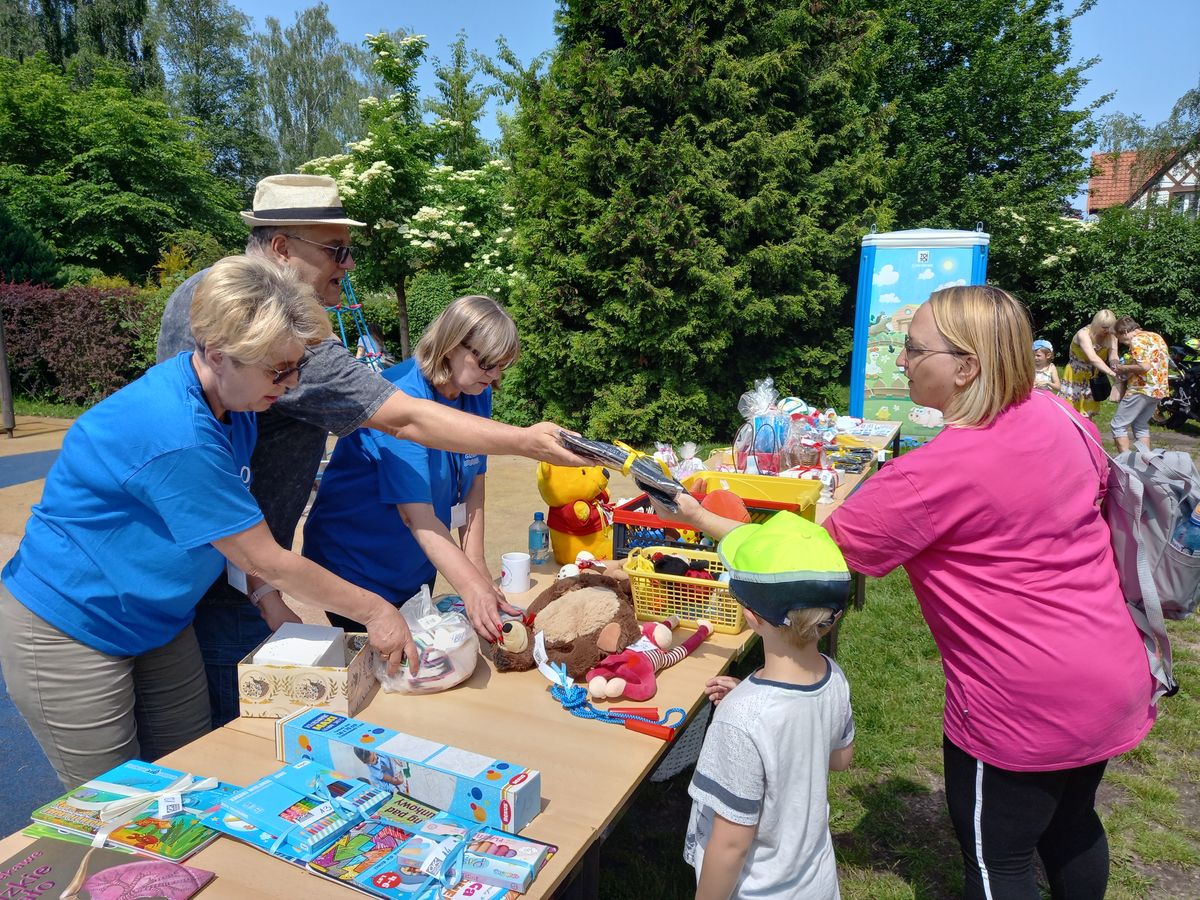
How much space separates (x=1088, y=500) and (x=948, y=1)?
17.8 m

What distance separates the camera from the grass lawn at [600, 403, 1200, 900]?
2848 millimetres

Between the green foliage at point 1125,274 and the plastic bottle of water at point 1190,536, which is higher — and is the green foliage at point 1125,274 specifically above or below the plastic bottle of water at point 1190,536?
above

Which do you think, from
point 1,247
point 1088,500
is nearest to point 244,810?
point 1088,500

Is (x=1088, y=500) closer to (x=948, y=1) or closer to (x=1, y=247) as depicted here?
(x=948, y=1)

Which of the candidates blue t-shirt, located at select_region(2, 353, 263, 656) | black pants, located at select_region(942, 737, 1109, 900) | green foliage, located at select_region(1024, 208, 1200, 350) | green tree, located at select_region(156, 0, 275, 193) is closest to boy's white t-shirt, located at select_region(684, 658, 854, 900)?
black pants, located at select_region(942, 737, 1109, 900)

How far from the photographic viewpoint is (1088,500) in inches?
70.8

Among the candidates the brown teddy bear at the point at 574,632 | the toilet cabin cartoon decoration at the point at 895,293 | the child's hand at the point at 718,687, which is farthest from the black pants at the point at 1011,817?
the toilet cabin cartoon decoration at the point at 895,293

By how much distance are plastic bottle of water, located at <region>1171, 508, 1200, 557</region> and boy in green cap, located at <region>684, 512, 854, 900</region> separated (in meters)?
0.89

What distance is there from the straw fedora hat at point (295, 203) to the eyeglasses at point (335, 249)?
0.05 metres

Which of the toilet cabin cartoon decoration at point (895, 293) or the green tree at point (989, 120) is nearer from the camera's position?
the toilet cabin cartoon decoration at point (895, 293)

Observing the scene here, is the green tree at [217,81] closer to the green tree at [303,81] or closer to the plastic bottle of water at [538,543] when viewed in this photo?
the green tree at [303,81]

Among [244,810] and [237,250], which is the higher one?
[237,250]

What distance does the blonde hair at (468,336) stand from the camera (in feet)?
7.99

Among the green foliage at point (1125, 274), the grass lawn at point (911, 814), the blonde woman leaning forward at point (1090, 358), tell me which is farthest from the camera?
the green foliage at point (1125, 274)
